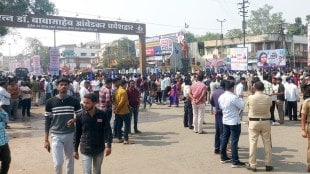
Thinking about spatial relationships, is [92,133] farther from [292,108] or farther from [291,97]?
[292,108]

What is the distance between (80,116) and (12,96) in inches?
438

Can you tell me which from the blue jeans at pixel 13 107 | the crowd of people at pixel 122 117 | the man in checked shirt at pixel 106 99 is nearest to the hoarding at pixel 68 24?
the blue jeans at pixel 13 107

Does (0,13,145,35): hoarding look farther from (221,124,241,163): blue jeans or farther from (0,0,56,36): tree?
(221,124,241,163): blue jeans

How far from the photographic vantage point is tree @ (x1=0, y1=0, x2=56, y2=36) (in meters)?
30.9

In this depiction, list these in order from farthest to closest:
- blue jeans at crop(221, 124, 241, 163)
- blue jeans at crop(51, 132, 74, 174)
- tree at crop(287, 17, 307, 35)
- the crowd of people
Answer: tree at crop(287, 17, 307, 35) < blue jeans at crop(221, 124, 241, 163) < blue jeans at crop(51, 132, 74, 174) < the crowd of people

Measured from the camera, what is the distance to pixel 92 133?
208 inches

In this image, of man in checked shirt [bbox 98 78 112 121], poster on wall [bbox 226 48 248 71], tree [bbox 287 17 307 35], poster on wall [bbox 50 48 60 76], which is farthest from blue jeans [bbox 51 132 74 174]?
tree [bbox 287 17 307 35]

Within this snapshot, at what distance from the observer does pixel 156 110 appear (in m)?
18.3

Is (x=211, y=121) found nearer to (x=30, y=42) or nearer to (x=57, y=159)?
(x=57, y=159)

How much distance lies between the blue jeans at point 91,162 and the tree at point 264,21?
7917 cm

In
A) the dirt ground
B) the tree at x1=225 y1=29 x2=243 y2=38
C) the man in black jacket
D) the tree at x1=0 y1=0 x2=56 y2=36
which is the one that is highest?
the tree at x1=225 y1=29 x2=243 y2=38

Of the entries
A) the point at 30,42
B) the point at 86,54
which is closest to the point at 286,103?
the point at 30,42

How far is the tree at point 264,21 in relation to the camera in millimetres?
79844

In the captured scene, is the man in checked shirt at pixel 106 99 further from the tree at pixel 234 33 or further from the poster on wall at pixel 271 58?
the tree at pixel 234 33
